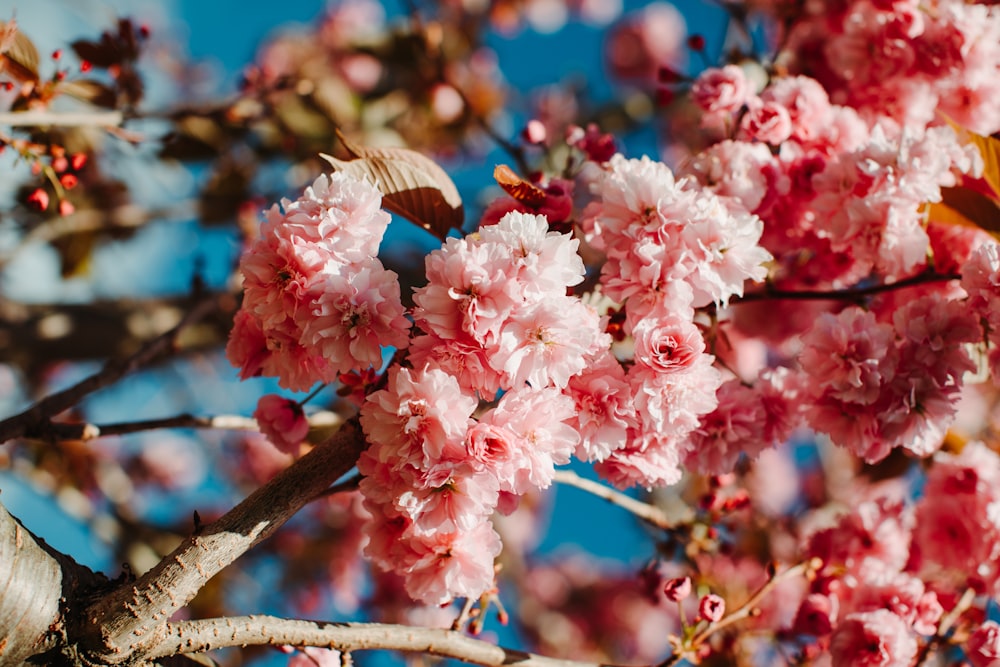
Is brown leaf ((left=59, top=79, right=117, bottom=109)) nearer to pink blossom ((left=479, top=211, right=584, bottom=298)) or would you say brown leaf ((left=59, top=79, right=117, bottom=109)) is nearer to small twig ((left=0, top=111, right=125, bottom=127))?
small twig ((left=0, top=111, right=125, bottom=127))

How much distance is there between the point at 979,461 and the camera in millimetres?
2061

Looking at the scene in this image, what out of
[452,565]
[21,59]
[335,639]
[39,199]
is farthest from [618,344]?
[21,59]

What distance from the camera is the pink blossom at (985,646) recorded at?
181 centimetres

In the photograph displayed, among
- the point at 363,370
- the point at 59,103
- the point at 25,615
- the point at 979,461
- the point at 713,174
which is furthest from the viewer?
the point at 59,103

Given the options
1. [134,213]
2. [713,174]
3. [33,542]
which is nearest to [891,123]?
[713,174]

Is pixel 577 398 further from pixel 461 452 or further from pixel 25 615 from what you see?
pixel 25 615

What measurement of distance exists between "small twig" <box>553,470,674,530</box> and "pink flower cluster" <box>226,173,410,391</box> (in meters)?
0.54

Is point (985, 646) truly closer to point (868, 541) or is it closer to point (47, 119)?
point (868, 541)

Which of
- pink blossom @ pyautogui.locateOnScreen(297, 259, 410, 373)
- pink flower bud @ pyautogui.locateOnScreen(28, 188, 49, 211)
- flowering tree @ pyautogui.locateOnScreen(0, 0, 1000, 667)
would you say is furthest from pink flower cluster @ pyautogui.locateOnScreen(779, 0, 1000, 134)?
pink flower bud @ pyautogui.locateOnScreen(28, 188, 49, 211)

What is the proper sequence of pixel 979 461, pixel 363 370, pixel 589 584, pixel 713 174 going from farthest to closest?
pixel 589 584, pixel 979 461, pixel 713 174, pixel 363 370

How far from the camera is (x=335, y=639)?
4.50 feet

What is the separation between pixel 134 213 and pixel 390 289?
9.19 feet

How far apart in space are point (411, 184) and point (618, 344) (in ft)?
1.99

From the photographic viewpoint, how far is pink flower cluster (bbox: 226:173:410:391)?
1254 millimetres
